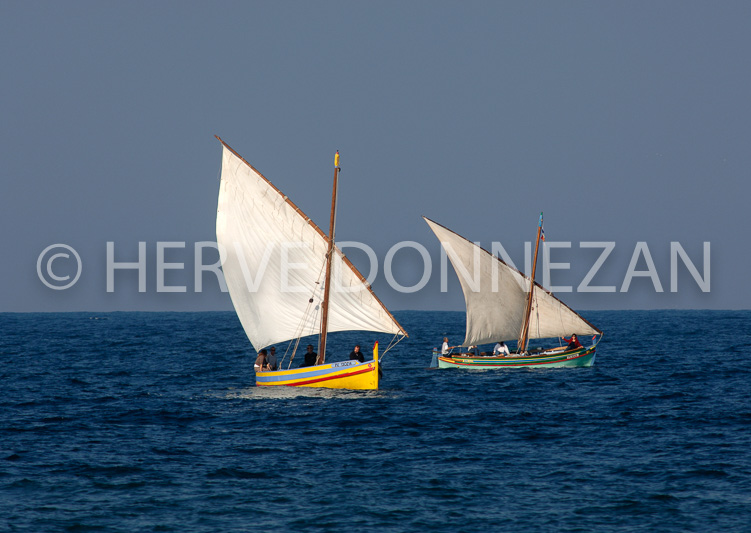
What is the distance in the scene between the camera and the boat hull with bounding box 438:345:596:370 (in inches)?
2144

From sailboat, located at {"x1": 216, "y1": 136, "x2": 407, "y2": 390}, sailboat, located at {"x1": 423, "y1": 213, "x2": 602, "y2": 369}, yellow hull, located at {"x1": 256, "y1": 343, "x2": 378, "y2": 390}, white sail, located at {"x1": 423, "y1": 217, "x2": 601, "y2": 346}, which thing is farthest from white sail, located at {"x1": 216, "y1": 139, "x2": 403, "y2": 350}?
sailboat, located at {"x1": 423, "y1": 213, "x2": 602, "y2": 369}

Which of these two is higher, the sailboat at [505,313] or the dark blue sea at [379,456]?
the sailboat at [505,313]

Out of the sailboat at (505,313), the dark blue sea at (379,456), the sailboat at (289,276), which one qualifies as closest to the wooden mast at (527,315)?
the sailboat at (505,313)

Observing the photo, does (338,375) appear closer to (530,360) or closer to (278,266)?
(278,266)

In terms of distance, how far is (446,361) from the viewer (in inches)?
2211

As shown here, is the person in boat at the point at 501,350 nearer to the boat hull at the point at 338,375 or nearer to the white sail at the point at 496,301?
the white sail at the point at 496,301

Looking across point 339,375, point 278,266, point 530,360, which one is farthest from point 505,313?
point 278,266

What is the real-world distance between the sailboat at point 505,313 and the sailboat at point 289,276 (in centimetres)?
1485

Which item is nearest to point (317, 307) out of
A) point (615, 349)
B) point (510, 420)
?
point (510, 420)

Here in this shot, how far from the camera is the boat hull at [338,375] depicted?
3815 centimetres

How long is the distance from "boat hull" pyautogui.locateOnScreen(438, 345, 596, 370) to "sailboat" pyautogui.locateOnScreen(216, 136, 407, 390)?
17077mm

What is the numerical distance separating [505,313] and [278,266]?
67.4 ft

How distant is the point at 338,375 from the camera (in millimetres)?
38406

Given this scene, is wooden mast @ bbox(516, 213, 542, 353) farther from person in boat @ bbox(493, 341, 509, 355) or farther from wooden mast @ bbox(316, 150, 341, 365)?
wooden mast @ bbox(316, 150, 341, 365)
